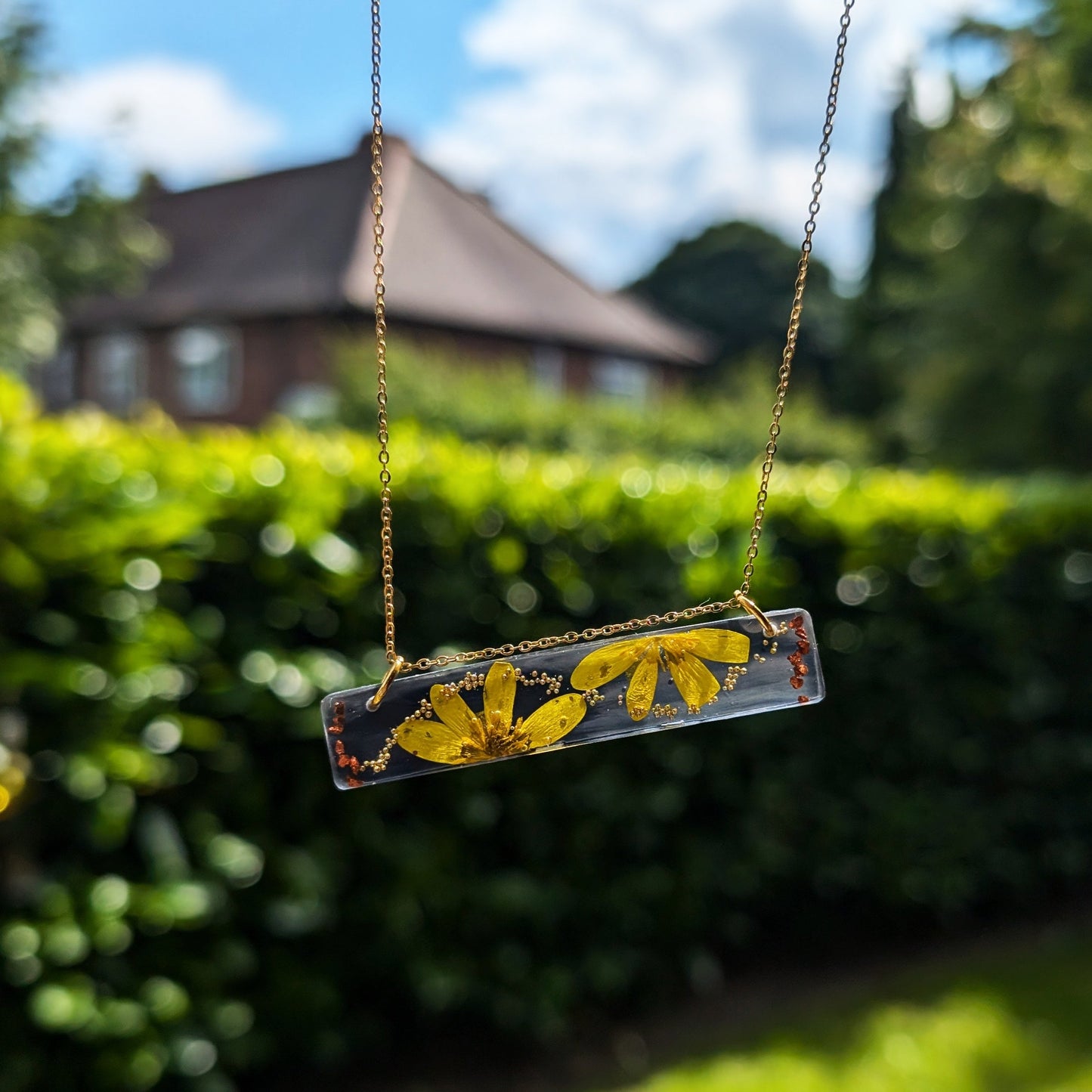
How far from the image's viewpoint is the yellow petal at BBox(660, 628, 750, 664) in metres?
1.35

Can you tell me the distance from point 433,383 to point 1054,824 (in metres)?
13.1

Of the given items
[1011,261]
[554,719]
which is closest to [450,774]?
[554,719]

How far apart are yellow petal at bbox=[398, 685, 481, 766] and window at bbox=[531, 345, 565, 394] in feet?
83.5

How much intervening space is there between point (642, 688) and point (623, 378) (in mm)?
29131

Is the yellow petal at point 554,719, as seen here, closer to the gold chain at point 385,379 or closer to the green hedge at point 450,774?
the gold chain at point 385,379

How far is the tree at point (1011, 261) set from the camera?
356 inches

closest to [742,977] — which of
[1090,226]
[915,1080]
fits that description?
[915,1080]

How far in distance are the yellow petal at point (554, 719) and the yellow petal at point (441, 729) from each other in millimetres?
68

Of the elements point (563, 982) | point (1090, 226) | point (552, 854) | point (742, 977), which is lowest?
point (742, 977)

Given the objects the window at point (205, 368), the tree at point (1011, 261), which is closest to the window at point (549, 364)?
the window at point (205, 368)

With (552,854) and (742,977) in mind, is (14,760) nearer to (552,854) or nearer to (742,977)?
(552,854)

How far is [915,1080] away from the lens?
3.76 meters

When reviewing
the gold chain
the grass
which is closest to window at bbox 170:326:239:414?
the grass

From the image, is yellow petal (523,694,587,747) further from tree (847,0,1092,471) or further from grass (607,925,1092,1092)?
tree (847,0,1092,471)
